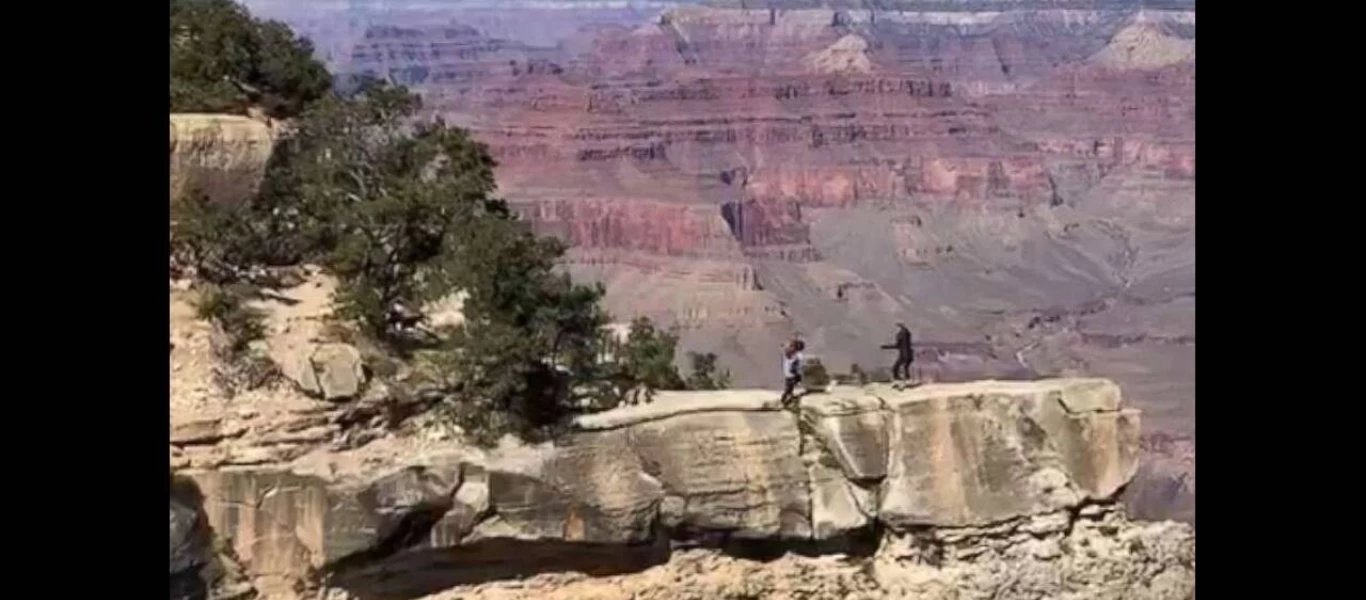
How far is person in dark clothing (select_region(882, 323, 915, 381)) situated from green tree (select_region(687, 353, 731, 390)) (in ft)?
1.94

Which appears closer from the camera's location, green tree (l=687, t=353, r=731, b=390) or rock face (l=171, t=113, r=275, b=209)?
rock face (l=171, t=113, r=275, b=209)

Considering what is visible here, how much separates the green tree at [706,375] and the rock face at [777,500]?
0.04 m

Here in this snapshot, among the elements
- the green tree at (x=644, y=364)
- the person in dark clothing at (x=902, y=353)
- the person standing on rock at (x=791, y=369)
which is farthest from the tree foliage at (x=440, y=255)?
the person in dark clothing at (x=902, y=353)

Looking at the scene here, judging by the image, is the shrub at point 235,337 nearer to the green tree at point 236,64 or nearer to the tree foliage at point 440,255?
the tree foliage at point 440,255

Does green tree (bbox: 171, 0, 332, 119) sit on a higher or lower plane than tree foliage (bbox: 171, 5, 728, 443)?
higher

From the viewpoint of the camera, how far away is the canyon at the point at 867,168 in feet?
22.0

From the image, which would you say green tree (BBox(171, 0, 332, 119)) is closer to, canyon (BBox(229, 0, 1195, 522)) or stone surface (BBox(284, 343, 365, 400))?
canyon (BBox(229, 0, 1195, 522))

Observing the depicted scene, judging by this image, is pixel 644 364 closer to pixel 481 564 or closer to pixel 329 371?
pixel 481 564

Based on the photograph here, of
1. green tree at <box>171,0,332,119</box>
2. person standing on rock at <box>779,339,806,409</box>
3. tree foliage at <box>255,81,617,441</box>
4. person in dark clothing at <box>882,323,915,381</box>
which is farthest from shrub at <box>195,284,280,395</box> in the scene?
person in dark clothing at <box>882,323,915,381</box>

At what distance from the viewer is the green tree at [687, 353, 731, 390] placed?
6941mm

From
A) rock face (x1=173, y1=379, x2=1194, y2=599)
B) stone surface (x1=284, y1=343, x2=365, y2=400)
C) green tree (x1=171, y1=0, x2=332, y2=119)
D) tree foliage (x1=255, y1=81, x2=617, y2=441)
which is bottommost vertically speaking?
rock face (x1=173, y1=379, x2=1194, y2=599)

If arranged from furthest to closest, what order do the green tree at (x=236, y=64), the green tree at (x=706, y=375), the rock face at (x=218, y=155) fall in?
1. the green tree at (x=706, y=375)
2. the rock face at (x=218, y=155)
3. the green tree at (x=236, y=64)
